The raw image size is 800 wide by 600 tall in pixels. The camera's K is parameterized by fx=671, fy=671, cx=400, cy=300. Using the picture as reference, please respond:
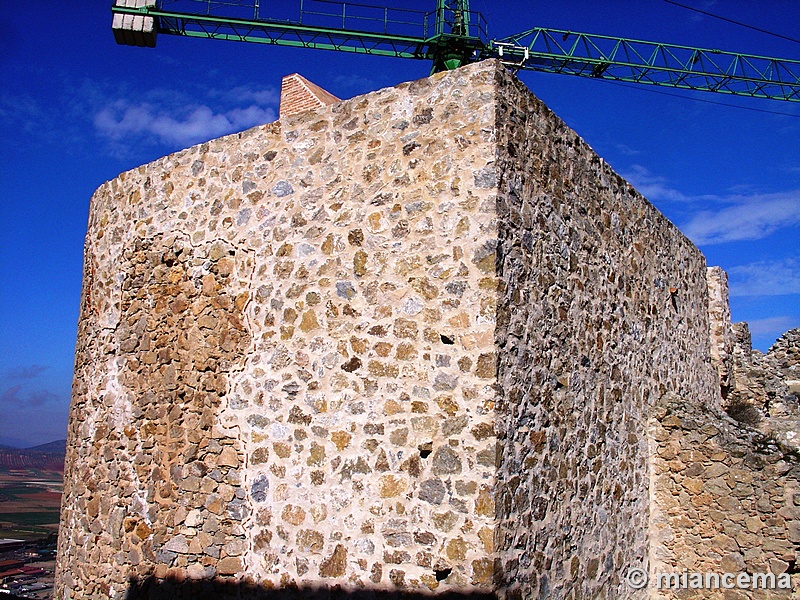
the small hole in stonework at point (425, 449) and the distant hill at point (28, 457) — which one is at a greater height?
the small hole in stonework at point (425, 449)

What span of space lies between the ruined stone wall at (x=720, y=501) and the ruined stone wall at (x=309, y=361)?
3259 mm

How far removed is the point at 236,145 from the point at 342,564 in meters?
3.46

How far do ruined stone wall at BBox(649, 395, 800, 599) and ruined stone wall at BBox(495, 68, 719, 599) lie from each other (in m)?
0.25

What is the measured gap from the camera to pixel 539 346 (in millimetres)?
4840

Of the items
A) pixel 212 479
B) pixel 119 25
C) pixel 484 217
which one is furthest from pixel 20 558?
pixel 119 25

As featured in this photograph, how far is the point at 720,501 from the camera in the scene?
6.26 m

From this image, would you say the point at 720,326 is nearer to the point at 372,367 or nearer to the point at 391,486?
the point at 372,367

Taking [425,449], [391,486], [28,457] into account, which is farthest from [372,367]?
[28,457]

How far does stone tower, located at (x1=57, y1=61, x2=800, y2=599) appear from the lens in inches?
172

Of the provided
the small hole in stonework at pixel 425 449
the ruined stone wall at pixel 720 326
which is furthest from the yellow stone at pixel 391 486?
the ruined stone wall at pixel 720 326

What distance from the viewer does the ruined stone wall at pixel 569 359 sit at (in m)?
4.48

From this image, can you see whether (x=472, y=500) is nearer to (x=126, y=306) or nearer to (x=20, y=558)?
(x=126, y=306)

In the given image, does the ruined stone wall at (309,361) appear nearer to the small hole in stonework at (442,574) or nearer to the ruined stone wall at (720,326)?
the small hole in stonework at (442,574)

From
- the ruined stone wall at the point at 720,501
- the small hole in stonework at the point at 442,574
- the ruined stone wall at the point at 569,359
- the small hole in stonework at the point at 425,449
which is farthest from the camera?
the ruined stone wall at the point at 720,501
